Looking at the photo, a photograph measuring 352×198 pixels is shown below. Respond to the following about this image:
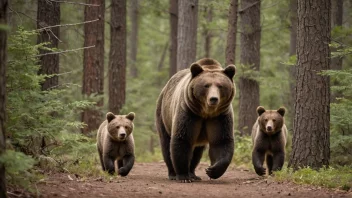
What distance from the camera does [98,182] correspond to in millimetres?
7387

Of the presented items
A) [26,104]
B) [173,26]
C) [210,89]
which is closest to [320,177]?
[210,89]

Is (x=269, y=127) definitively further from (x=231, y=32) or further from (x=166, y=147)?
(x=231, y=32)

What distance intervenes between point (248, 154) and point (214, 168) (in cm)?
579

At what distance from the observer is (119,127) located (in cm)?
973

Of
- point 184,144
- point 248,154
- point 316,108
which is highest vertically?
point 316,108

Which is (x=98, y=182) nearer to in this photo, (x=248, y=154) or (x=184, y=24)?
(x=248, y=154)

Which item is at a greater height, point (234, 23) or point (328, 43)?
point (234, 23)

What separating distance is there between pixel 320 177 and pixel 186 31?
848cm

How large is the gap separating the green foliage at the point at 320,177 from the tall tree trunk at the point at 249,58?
7.00 meters

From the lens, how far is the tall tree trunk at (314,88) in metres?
8.20

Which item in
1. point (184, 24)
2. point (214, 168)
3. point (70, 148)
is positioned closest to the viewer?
point (214, 168)

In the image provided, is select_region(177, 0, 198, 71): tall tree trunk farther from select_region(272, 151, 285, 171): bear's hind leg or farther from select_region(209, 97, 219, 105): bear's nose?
select_region(209, 97, 219, 105): bear's nose

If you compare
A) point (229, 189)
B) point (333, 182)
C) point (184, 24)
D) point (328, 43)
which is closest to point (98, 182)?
point (229, 189)

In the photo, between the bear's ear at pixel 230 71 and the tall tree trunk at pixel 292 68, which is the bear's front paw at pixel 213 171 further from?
the tall tree trunk at pixel 292 68
